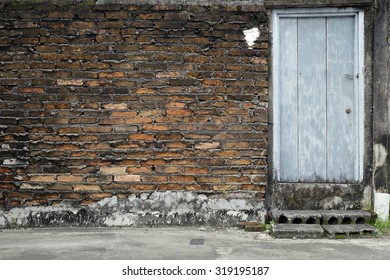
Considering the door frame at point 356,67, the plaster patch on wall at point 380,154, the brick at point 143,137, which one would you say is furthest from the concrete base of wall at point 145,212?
the plaster patch on wall at point 380,154

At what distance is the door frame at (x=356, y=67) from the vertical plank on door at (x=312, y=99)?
124mm

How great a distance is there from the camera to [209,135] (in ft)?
17.7

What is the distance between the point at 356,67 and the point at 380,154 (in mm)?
1002

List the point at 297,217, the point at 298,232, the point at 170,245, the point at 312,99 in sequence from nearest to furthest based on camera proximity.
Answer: the point at 170,245 → the point at 298,232 → the point at 297,217 → the point at 312,99

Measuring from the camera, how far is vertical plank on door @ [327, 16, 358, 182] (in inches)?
219

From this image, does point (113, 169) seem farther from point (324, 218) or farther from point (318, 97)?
point (318, 97)

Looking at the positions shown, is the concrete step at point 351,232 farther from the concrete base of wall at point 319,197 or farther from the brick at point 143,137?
the brick at point 143,137

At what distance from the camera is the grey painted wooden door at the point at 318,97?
5.56 metres

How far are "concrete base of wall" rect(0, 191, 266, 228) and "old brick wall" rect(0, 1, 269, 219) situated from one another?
8 cm

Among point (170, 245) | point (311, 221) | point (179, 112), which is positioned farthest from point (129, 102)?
point (311, 221)

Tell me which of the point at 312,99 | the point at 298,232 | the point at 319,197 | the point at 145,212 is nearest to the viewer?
the point at 298,232

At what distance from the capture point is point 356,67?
18.1 feet

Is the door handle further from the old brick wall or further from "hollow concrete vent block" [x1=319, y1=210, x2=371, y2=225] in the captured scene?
"hollow concrete vent block" [x1=319, y1=210, x2=371, y2=225]

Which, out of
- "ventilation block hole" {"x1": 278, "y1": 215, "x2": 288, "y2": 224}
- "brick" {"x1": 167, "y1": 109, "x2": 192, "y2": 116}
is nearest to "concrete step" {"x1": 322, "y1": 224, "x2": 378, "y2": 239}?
"ventilation block hole" {"x1": 278, "y1": 215, "x2": 288, "y2": 224}
